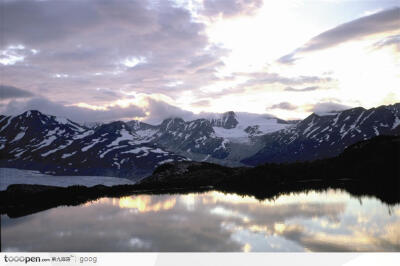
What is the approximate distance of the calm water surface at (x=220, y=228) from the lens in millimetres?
20812

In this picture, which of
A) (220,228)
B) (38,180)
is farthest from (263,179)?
(38,180)

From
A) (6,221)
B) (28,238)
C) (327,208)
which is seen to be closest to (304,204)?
(327,208)

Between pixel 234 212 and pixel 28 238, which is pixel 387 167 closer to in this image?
pixel 234 212

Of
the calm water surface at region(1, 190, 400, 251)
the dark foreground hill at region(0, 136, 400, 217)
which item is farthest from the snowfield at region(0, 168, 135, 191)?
the calm water surface at region(1, 190, 400, 251)

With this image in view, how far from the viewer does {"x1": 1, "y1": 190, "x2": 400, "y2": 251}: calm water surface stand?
20812 millimetres

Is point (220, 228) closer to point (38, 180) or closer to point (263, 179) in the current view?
point (263, 179)

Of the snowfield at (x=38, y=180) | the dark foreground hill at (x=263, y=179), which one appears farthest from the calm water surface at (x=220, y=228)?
the snowfield at (x=38, y=180)

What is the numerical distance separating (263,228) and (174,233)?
608cm

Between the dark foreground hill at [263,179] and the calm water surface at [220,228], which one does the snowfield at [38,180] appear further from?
the calm water surface at [220,228]

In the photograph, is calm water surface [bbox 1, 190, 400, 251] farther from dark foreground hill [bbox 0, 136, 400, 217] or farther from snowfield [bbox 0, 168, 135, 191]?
snowfield [bbox 0, 168, 135, 191]

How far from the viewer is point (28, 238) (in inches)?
982

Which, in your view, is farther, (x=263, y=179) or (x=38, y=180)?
(x=38, y=180)

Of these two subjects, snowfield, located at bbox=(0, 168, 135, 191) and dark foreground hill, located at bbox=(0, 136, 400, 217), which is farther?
snowfield, located at bbox=(0, 168, 135, 191)

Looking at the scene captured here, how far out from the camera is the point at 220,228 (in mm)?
25672
